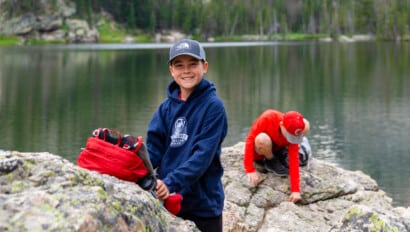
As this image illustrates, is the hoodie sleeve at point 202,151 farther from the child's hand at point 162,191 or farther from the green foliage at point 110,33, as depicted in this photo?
the green foliage at point 110,33

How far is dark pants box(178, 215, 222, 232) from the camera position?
472 cm

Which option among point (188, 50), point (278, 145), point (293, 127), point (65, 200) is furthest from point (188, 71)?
point (278, 145)

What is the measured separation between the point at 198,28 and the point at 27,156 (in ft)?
623

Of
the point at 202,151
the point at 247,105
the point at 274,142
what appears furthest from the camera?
the point at 247,105

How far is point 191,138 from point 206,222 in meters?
0.73

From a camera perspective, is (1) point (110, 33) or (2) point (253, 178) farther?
(1) point (110, 33)

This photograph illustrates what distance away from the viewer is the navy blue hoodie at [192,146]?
4457mm

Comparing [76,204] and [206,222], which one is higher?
[76,204]

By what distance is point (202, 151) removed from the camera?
446 cm

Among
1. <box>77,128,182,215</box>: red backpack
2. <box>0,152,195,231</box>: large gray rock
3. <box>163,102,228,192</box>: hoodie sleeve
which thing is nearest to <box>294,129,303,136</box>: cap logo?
<box>163,102,228,192</box>: hoodie sleeve

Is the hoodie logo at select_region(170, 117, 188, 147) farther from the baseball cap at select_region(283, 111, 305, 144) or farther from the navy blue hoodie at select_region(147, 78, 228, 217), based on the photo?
the baseball cap at select_region(283, 111, 305, 144)

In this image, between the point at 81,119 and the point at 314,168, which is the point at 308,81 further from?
the point at 314,168

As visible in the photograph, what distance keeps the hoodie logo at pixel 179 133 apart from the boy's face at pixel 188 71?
275 mm

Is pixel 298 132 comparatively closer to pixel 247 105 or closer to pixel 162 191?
pixel 162 191
